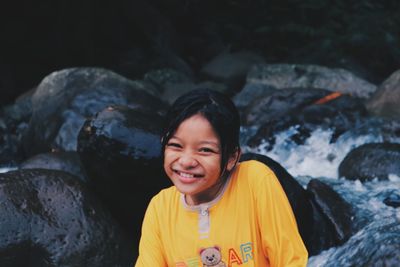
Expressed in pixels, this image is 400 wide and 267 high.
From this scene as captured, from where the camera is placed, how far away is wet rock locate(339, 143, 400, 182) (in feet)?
20.5

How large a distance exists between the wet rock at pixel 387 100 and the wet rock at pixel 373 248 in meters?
3.86

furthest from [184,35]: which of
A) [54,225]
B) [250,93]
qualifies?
[54,225]

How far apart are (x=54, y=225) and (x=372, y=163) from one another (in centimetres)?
364

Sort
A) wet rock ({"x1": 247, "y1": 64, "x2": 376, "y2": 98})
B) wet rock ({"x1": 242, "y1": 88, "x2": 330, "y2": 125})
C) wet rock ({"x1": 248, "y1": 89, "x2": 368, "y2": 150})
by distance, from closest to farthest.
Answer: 1. wet rock ({"x1": 248, "y1": 89, "x2": 368, "y2": 150})
2. wet rock ({"x1": 242, "y1": 88, "x2": 330, "y2": 125})
3. wet rock ({"x1": 247, "y1": 64, "x2": 376, "y2": 98})

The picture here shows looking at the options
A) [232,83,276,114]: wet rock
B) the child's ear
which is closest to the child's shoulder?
the child's ear

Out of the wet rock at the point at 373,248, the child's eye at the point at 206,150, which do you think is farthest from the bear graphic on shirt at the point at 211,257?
the wet rock at the point at 373,248

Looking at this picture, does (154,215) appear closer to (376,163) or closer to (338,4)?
(376,163)

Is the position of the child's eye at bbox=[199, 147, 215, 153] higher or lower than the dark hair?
lower

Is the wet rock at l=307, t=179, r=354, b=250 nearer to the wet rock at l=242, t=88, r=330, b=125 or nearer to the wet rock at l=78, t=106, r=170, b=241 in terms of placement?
the wet rock at l=78, t=106, r=170, b=241

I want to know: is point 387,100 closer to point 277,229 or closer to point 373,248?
point 373,248

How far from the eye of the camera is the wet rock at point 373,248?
3617mm

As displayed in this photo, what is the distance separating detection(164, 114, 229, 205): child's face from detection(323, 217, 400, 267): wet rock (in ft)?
5.69

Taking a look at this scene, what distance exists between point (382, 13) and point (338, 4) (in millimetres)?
1036

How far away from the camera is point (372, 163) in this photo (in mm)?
6387
